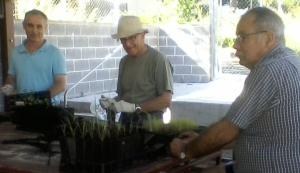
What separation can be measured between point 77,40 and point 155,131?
471 centimetres

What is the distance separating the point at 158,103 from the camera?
10.1ft

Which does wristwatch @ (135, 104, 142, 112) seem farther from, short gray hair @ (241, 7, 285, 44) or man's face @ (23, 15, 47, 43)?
short gray hair @ (241, 7, 285, 44)

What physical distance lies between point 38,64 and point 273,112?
6.85ft

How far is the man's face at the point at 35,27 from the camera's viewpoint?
3492mm

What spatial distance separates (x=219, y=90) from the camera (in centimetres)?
746

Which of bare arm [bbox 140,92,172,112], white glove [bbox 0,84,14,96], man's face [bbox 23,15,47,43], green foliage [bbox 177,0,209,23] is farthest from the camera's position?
green foliage [bbox 177,0,209,23]

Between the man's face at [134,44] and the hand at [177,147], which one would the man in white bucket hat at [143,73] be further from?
the hand at [177,147]

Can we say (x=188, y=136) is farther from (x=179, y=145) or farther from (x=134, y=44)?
(x=134, y=44)

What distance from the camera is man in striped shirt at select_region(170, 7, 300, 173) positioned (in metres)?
1.87

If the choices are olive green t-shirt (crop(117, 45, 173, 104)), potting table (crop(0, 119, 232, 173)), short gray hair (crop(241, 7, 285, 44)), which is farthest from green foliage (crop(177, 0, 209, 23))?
short gray hair (crop(241, 7, 285, 44))

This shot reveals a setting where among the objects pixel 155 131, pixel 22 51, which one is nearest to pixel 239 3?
pixel 22 51

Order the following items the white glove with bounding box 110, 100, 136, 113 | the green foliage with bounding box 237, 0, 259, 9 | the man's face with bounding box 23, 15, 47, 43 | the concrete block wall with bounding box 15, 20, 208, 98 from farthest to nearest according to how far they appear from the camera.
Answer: the green foliage with bounding box 237, 0, 259, 9 → the concrete block wall with bounding box 15, 20, 208, 98 → the man's face with bounding box 23, 15, 47, 43 → the white glove with bounding box 110, 100, 136, 113

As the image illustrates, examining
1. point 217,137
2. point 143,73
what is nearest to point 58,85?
point 143,73

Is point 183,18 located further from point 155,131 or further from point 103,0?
point 155,131
